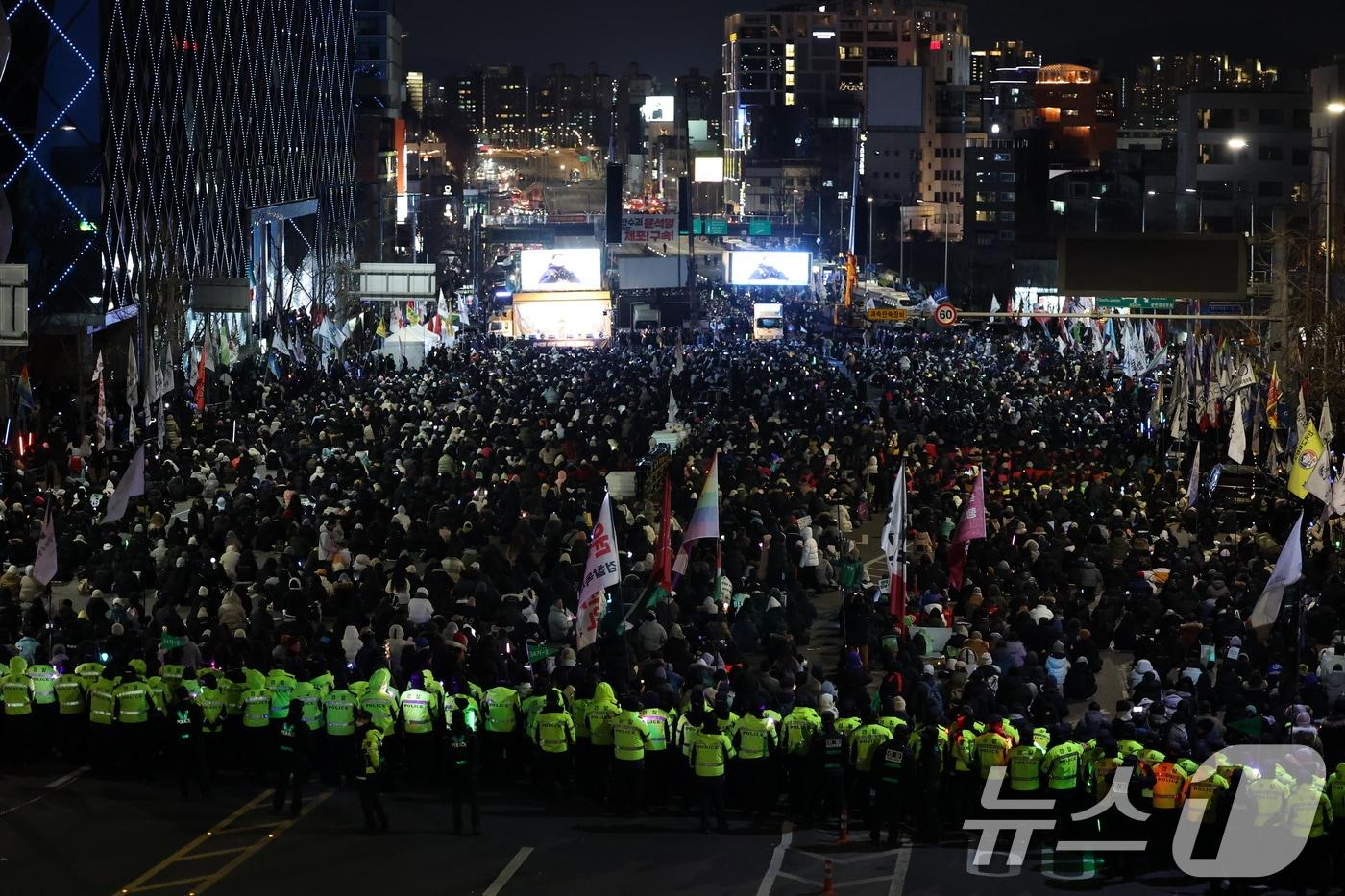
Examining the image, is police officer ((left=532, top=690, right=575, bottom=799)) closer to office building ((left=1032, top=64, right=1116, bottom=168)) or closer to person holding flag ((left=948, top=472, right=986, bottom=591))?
person holding flag ((left=948, top=472, right=986, bottom=591))

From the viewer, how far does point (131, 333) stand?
48688 mm

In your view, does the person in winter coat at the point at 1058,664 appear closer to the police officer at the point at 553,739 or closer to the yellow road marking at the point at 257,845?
the police officer at the point at 553,739

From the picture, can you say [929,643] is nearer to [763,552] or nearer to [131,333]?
[763,552]

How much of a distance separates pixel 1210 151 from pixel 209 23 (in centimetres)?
4253

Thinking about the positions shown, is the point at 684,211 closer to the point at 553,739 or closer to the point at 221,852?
the point at 553,739

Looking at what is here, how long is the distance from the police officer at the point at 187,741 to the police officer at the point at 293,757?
0.71 metres

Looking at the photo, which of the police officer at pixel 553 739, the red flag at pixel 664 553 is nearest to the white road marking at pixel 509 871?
the police officer at pixel 553 739

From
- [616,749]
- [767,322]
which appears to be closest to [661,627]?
[616,749]

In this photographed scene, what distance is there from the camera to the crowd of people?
14891 millimetres

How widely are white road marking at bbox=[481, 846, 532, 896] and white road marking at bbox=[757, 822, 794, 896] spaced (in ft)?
5.90

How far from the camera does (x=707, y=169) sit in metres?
147

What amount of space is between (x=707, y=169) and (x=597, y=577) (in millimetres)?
131447

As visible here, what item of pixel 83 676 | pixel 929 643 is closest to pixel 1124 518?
pixel 929 643

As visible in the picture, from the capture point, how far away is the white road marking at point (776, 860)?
13484mm
